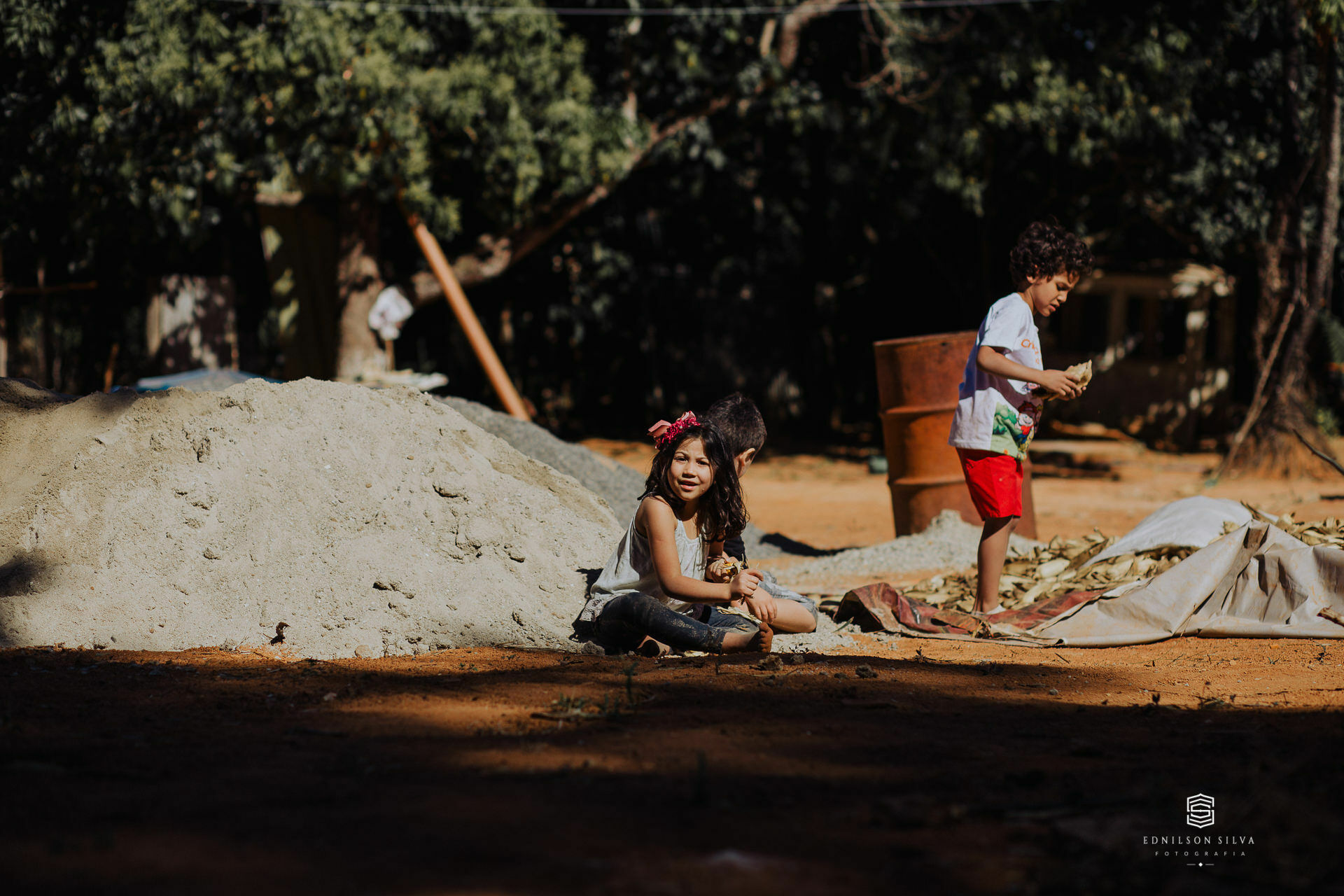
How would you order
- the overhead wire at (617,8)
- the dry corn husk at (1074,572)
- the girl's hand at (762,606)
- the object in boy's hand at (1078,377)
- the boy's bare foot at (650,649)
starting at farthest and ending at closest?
the overhead wire at (617,8) → the dry corn husk at (1074,572) → the object in boy's hand at (1078,377) → the boy's bare foot at (650,649) → the girl's hand at (762,606)

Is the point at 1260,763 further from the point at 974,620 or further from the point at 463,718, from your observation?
→ the point at 974,620

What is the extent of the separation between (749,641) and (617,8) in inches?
366

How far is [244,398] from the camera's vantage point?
4801 millimetres

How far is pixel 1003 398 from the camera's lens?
4570mm

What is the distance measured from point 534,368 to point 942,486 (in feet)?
31.7

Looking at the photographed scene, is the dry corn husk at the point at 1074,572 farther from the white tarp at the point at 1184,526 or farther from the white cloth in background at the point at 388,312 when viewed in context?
the white cloth in background at the point at 388,312

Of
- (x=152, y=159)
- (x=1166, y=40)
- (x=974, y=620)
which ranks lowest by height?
(x=974, y=620)

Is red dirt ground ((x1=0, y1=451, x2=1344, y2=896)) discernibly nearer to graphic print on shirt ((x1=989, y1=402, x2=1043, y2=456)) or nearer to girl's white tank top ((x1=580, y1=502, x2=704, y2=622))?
girl's white tank top ((x1=580, y1=502, x2=704, y2=622))

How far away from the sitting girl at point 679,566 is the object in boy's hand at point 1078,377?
1359 millimetres

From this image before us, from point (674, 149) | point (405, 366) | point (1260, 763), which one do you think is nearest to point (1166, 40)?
point (674, 149)

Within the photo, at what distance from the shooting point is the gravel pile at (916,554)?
6.39 metres

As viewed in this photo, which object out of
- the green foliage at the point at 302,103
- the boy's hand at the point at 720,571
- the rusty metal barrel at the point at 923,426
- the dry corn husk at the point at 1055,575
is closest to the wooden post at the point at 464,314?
the green foliage at the point at 302,103

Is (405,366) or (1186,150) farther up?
(1186,150)

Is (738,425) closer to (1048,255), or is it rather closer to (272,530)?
(1048,255)
